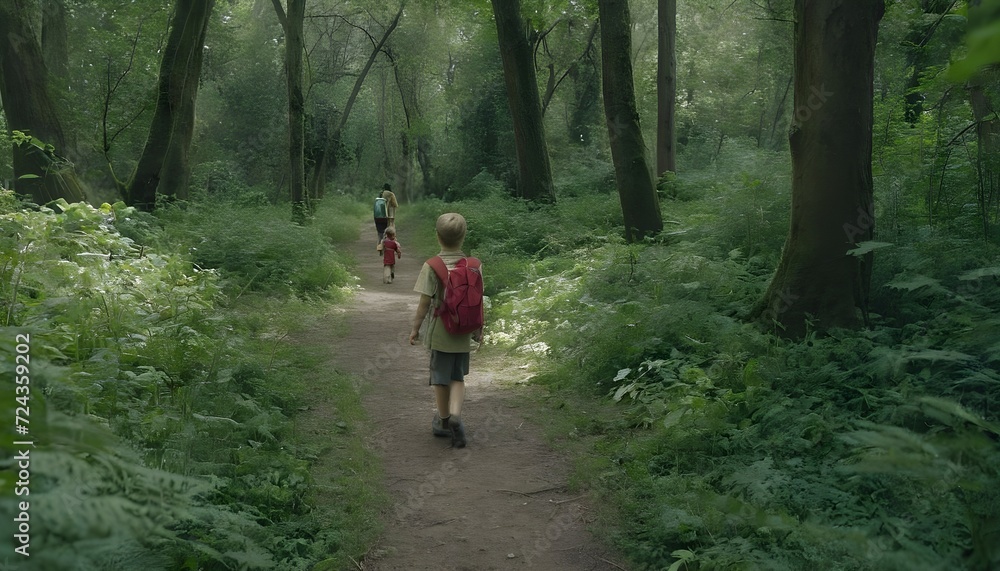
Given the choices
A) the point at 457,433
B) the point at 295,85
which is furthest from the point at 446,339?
the point at 295,85

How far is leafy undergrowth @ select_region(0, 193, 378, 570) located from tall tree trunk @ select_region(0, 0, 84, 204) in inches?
98.5

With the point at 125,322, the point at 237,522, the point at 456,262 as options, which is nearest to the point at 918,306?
the point at 456,262

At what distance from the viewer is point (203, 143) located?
40.0m

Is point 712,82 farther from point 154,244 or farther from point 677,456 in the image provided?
point 677,456

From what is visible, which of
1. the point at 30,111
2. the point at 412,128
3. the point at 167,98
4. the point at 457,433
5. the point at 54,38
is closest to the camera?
the point at 457,433

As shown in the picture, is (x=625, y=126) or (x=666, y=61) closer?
(x=625, y=126)

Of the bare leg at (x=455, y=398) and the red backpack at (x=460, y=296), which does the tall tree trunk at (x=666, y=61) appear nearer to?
the red backpack at (x=460, y=296)

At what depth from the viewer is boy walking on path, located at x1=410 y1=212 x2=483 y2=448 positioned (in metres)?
6.50

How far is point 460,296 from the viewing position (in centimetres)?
641

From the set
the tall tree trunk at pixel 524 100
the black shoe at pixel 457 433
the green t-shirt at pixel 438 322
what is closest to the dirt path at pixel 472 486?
the black shoe at pixel 457 433

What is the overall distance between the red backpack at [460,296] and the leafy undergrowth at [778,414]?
1.33 metres

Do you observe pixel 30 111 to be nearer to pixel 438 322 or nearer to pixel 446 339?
pixel 438 322

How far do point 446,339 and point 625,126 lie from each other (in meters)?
8.06

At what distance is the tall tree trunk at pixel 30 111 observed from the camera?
41.3 ft
